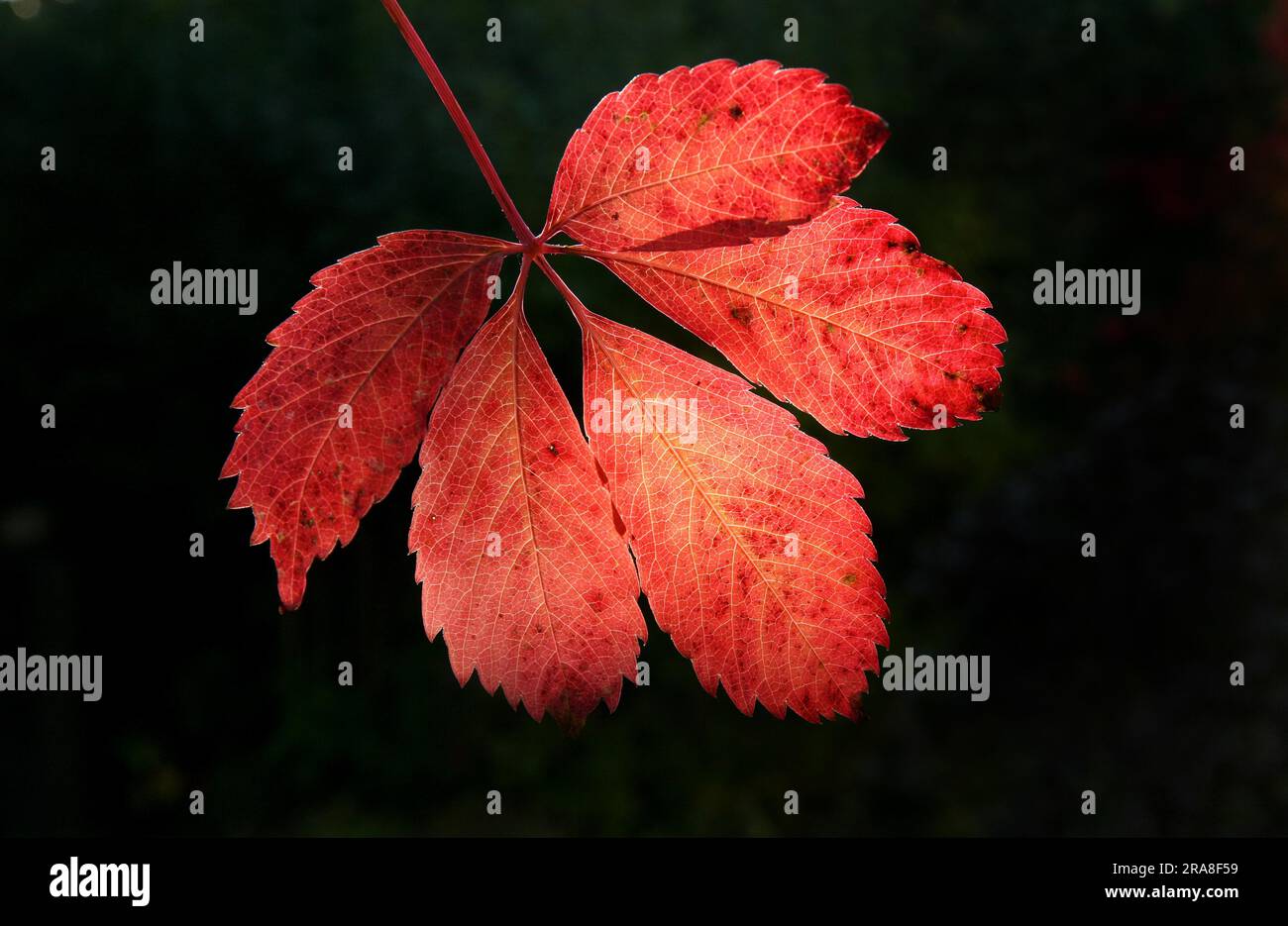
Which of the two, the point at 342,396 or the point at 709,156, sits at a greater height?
the point at 709,156

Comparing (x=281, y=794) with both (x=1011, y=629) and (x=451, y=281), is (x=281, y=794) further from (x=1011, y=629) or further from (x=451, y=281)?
(x=451, y=281)

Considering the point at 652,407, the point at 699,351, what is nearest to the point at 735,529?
the point at 652,407

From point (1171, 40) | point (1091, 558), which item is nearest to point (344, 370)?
point (1091, 558)

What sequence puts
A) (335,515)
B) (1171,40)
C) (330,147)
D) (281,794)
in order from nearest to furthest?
(335,515) < (330,147) < (281,794) < (1171,40)

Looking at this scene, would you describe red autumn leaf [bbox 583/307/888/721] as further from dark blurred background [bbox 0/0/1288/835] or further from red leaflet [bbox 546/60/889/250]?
dark blurred background [bbox 0/0/1288/835]

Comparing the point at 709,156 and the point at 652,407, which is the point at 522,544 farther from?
the point at 709,156

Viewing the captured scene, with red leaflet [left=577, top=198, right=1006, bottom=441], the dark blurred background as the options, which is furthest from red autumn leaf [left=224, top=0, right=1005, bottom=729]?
the dark blurred background
